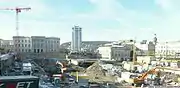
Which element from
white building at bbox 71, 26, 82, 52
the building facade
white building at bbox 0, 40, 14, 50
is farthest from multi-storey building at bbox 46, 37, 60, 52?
white building at bbox 71, 26, 82, 52

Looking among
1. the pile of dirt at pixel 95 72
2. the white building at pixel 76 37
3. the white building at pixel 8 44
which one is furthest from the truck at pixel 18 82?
the white building at pixel 76 37

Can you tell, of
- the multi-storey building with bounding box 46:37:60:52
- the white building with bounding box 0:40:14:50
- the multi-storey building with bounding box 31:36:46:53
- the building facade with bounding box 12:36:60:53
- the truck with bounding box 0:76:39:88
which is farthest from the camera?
the white building with bounding box 0:40:14:50

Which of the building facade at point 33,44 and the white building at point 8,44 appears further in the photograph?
the white building at point 8,44

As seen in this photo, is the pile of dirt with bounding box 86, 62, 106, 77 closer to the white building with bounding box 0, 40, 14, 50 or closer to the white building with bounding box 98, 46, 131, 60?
the white building with bounding box 98, 46, 131, 60

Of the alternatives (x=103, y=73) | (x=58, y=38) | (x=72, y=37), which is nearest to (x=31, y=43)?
(x=58, y=38)

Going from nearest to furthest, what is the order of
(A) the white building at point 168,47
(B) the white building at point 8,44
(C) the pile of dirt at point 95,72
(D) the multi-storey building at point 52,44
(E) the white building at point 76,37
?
(C) the pile of dirt at point 95,72 → (D) the multi-storey building at point 52,44 → (A) the white building at point 168,47 → (B) the white building at point 8,44 → (E) the white building at point 76,37

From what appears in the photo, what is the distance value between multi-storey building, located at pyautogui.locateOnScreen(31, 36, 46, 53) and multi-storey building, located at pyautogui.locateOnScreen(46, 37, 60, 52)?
27.1 inches

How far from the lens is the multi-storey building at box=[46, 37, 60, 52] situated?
52.9 m

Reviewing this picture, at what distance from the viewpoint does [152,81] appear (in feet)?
67.5

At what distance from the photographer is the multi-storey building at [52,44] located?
52.9 m

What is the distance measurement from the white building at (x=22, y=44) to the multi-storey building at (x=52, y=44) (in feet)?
10.4

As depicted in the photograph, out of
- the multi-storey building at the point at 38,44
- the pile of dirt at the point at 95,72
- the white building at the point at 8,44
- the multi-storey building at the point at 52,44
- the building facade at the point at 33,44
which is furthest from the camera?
the white building at the point at 8,44

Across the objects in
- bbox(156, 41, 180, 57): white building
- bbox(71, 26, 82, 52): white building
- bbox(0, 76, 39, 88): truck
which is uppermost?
bbox(71, 26, 82, 52): white building

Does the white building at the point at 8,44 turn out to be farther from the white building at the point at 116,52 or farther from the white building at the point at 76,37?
the white building at the point at 76,37
